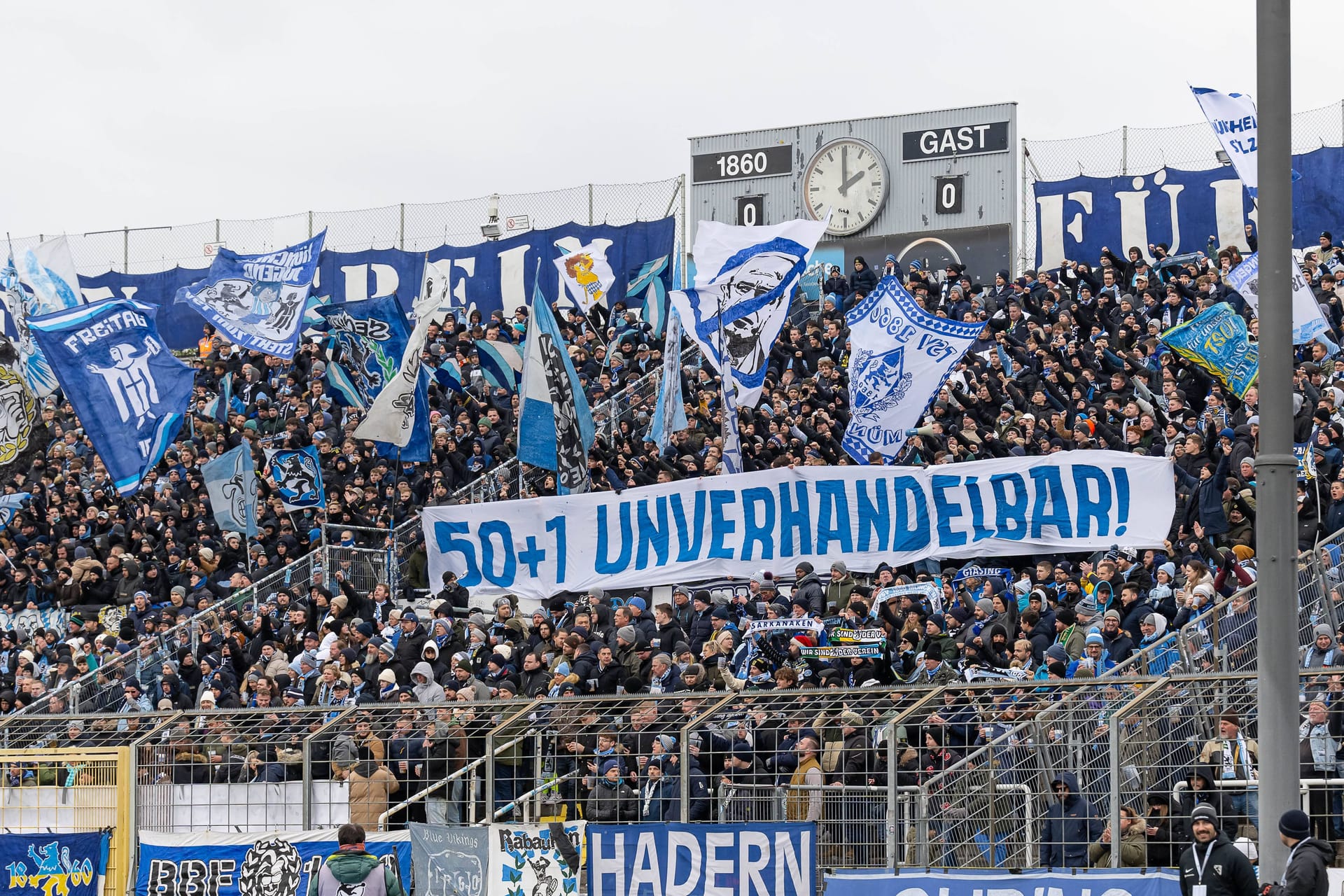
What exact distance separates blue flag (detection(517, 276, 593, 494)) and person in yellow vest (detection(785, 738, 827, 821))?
39.2ft

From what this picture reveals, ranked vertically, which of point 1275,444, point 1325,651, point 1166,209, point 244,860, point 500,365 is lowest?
point 244,860

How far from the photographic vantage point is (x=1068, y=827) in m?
12.9

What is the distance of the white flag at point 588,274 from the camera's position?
120ft

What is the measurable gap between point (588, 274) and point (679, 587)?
13.8 m

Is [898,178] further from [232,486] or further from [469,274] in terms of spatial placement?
[232,486]

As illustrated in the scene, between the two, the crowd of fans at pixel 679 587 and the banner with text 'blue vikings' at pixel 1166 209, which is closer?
the crowd of fans at pixel 679 587

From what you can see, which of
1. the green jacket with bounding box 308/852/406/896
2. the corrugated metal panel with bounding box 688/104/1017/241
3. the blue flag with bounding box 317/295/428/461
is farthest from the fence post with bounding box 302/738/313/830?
the corrugated metal panel with bounding box 688/104/1017/241

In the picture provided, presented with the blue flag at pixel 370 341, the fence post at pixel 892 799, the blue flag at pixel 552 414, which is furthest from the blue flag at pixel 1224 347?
the blue flag at pixel 370 341

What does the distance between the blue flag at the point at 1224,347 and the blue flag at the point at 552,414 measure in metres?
7.59

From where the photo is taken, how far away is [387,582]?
26672mm

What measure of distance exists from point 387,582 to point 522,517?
2473 mm

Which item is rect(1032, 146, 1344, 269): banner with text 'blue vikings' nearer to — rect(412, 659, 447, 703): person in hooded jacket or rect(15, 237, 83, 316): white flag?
rect(15, 237, 83, 316): white flag

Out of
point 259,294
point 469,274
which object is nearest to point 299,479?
point 259,294

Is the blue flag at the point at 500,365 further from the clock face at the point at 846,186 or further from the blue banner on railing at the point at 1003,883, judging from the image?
the blue banner on railing at the point at 1003,883
